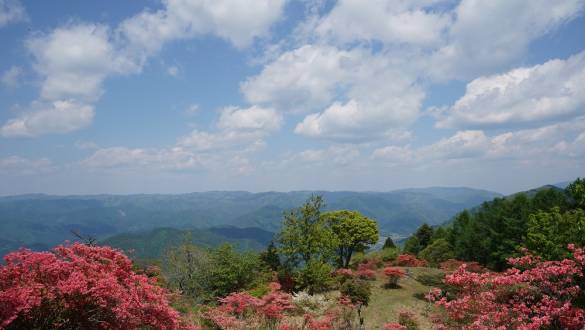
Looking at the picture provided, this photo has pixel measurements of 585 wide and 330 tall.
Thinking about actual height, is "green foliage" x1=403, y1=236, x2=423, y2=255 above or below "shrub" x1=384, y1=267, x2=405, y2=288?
below

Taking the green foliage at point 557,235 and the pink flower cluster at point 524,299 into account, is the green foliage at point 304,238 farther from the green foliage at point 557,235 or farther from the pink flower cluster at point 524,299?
the pink flower cluster at point 524,299

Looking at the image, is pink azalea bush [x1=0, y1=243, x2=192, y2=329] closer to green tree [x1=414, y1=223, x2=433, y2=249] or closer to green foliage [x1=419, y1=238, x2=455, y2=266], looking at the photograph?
green foliage [x1=419, y1=238, x2=455, y2=266]

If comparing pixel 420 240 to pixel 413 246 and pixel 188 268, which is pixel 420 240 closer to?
pixel 413 246

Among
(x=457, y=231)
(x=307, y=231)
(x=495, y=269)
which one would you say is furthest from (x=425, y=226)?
(x=307, y=231)

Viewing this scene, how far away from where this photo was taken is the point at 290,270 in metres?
30.0

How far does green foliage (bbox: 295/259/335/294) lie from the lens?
26.5m

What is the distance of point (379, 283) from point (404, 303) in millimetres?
5575

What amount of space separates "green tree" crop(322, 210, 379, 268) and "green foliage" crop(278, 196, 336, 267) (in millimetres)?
8993

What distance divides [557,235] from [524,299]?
2064cm

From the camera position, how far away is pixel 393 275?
28.1 m

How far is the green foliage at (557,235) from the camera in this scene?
77.2ft

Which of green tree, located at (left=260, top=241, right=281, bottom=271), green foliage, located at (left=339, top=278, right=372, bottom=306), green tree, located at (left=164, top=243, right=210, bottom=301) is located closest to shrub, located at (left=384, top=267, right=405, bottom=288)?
green foliage, located at (left=339, top=278, right=372, bottom=306)

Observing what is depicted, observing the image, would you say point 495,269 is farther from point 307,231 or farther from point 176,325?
point 176,325

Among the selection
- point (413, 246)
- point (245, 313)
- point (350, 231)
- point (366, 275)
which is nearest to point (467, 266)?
point (366, 275)
